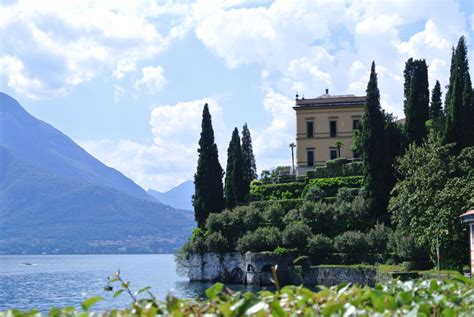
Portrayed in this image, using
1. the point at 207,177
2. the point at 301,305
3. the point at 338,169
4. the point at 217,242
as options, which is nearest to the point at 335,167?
the point at 338,169

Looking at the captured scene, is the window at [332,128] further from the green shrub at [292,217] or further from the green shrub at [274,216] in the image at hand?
the green shrub at [274,216]

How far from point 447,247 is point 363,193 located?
52.0 ft

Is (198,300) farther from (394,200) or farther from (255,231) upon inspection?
(255,231)

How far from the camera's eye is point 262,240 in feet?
168

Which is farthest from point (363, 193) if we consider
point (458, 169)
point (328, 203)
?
point (458, 169)

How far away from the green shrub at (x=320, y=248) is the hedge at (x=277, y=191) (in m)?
9.37

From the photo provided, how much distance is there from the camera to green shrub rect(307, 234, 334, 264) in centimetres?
4894

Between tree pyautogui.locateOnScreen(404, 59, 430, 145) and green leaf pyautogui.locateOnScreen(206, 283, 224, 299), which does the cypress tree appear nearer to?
tree pyautogui.locateOnScreen(404, 59, 430, 145)

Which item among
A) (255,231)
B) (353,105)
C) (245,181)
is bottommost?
(255,231)

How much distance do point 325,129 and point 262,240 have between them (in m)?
16.8

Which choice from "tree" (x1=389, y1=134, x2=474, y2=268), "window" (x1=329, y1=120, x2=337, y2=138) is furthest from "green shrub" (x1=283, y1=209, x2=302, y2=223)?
"tree" (x1=389, y1=134, x2=474, y2=268)

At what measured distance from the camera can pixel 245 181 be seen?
60.0 metres

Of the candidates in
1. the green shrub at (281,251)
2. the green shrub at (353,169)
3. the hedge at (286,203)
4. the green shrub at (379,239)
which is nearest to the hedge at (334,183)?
the green shrub at (353,169)

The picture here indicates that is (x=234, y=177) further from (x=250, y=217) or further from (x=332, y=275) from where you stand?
(x=332, y=275)
